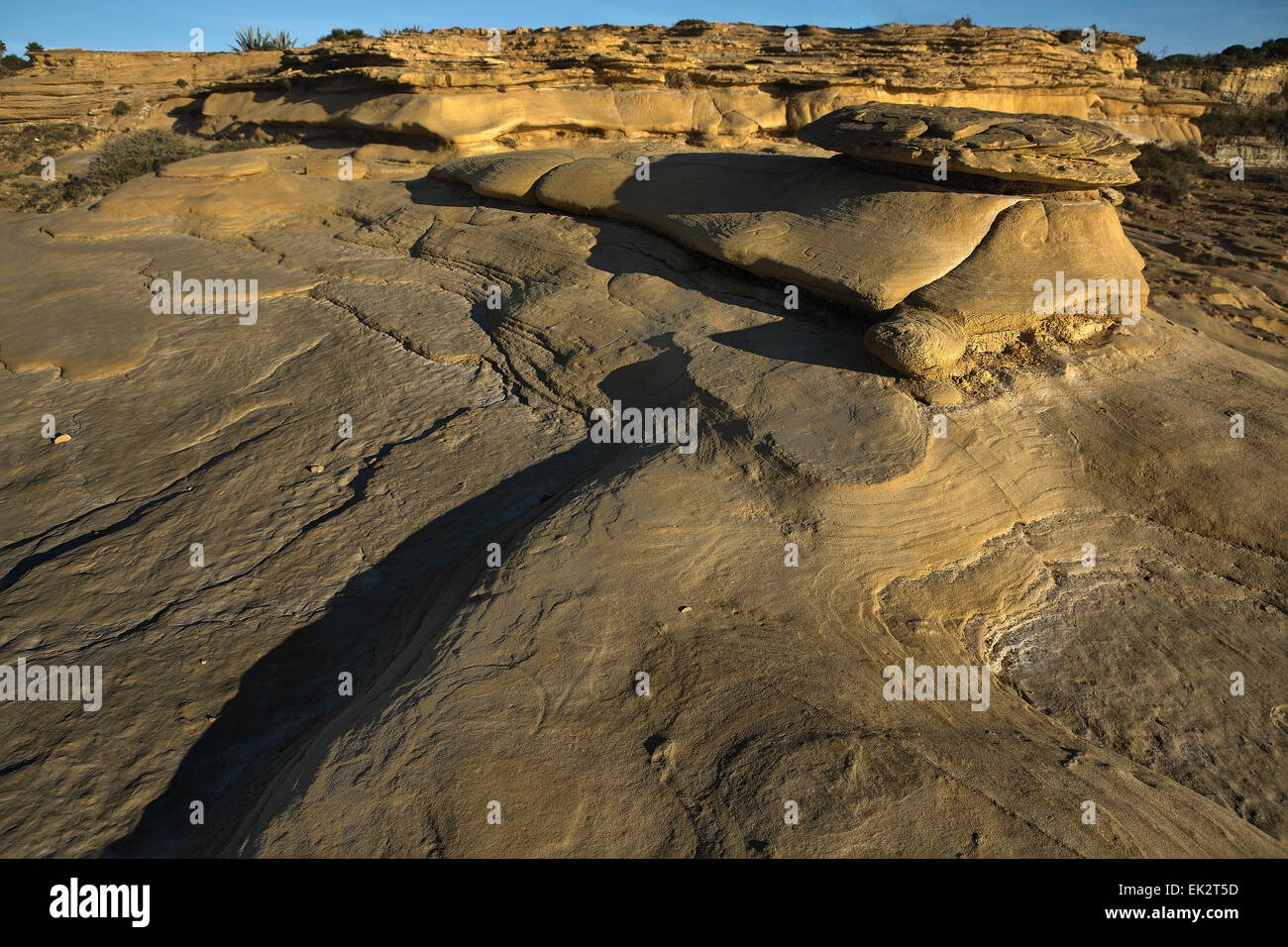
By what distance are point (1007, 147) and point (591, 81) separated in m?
7.30

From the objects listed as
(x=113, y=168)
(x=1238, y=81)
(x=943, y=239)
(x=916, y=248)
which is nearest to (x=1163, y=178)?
(x=1238, y=81)

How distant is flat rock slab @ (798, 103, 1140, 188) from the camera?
17.0ft

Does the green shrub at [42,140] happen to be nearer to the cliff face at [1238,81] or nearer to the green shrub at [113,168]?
the green shrub at [113,168]

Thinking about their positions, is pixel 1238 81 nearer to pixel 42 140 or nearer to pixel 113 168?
pixel 113 168

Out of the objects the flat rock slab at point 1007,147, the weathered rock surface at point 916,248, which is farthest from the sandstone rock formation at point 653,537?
the flat rock slab at point 1007,147

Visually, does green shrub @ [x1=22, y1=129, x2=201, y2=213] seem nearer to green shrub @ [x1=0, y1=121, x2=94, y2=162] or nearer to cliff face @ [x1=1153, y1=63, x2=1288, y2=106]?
green shrub @ [x1=0, y1=121, x2=94, y2=162]

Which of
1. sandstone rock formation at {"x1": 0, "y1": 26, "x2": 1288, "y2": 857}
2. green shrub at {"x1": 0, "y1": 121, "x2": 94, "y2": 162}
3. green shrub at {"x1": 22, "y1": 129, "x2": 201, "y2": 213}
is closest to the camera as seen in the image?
sandstone rock formation at {"x1": 0, "y1": 26, "x2": 1288, "y2": 857}

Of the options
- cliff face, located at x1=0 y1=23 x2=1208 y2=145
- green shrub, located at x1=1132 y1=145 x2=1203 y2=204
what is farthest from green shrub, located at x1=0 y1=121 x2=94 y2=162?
green shrub, located at x1=1132 y1=145 x2=1203 y2=204

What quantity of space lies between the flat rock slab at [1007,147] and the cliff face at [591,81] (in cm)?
575

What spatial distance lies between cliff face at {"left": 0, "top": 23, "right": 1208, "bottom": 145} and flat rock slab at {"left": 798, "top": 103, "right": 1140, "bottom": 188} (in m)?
5.75

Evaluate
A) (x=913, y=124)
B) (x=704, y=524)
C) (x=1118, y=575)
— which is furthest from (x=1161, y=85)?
(x=704, y=524)

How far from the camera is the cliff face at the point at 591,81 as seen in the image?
10359 mm

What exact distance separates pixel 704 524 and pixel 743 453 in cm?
59

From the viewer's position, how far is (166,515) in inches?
182
